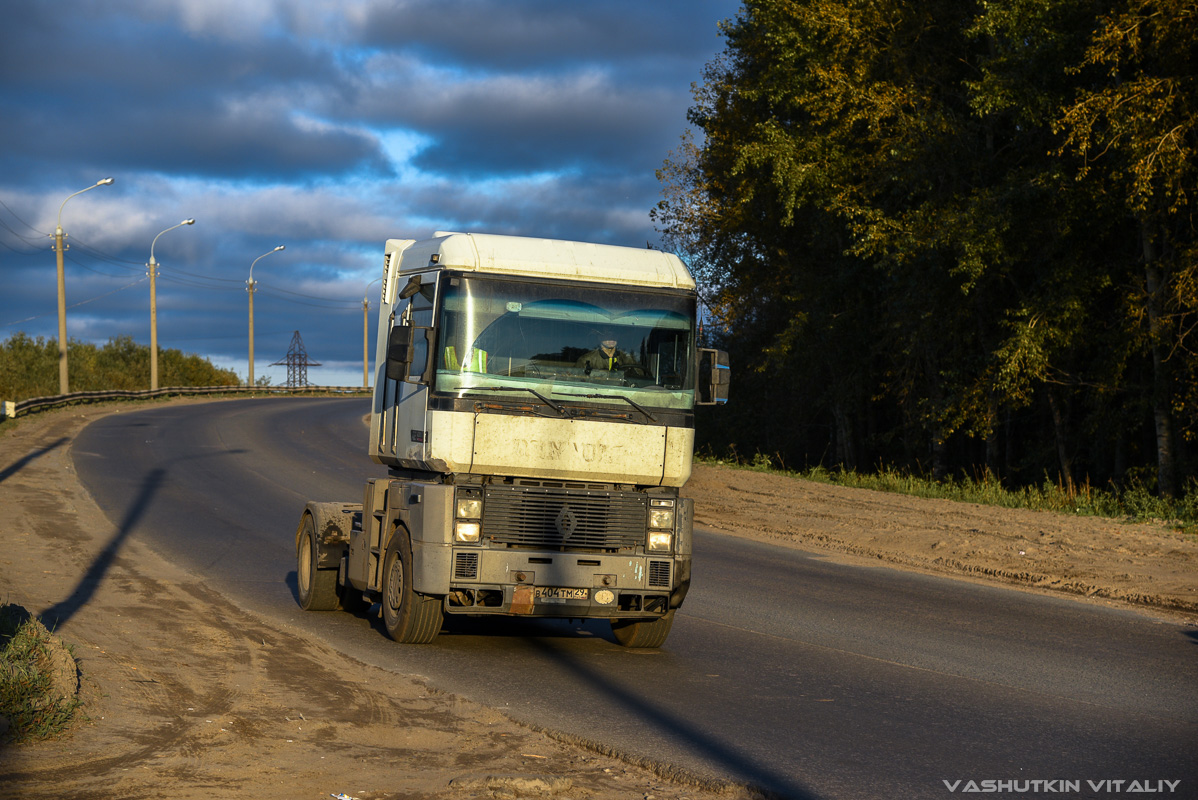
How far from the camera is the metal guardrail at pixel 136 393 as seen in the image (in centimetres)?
3997

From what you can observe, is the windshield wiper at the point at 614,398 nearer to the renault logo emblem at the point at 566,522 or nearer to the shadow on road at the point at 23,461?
the renault logo emblem at the point at 566,522

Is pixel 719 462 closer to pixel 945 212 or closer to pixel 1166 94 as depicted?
pixel 945 212

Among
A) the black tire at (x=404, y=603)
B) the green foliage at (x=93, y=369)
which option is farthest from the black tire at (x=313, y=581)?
the green foliage at (x=93, y=369)

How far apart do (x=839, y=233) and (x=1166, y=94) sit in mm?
13239

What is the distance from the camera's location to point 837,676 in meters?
8.80

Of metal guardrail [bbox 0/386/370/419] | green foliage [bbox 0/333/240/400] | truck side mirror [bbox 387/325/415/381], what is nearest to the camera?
truck side mirror [bbox 387/325/415/381]

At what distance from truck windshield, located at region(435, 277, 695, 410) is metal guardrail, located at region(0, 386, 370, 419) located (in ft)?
109

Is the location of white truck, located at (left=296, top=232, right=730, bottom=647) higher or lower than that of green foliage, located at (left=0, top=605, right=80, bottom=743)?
higher

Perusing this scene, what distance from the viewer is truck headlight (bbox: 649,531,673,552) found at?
9320 mm

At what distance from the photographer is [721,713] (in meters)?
7.55

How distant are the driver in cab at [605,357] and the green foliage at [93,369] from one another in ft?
183

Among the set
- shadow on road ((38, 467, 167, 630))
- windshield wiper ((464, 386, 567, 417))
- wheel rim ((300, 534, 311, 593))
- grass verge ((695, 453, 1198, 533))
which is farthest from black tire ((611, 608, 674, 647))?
grass verge ((695, 453, 1198, 533))

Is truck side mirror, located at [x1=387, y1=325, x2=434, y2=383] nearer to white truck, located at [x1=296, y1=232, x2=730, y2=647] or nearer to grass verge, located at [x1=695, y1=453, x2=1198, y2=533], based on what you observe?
white truck, located at [x1=296, y1=232, x2=730, y2=647]

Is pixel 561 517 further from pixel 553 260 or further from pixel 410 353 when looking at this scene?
pixel 553 260
